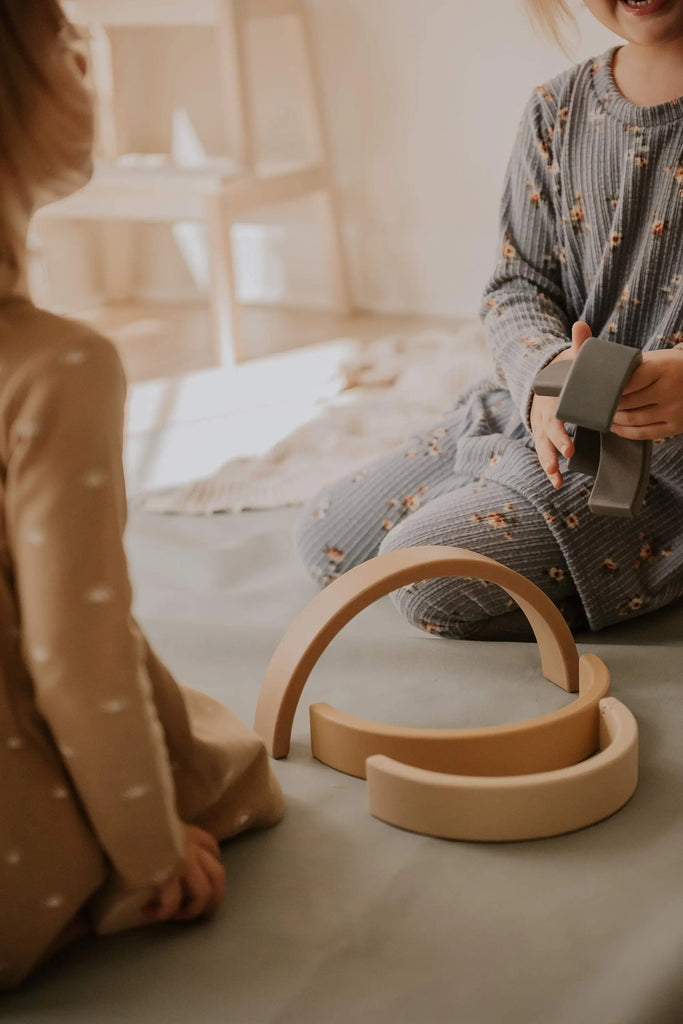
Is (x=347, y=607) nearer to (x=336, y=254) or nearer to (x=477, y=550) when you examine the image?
(x=477, y=550)

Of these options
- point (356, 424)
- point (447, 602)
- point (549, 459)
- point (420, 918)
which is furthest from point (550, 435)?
point (356, 424)

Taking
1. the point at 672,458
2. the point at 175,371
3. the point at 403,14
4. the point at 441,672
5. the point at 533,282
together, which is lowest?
the point at 175,371

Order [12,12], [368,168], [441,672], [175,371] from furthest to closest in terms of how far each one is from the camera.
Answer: [368,168] → [175,371] → [441,672] → [12,12]

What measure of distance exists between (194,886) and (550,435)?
0.45 m

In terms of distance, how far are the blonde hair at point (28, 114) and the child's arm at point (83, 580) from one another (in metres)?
0.06

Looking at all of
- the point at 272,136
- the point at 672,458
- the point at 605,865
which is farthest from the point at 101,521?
the point at 272,136

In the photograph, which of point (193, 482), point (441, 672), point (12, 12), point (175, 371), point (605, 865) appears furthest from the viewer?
point (175, 371)

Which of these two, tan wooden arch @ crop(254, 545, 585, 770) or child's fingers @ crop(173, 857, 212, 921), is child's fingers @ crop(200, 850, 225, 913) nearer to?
child's fingers @ crop(173, 857, 212, 921)

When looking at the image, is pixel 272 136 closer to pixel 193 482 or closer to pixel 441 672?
pixel 193 482

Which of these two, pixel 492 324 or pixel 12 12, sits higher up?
pixel 12 12

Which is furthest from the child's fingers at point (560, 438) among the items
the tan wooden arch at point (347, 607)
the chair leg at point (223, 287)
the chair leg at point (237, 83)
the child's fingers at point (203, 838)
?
the chair leg at point (237, 83)

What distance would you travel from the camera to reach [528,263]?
1.06 m

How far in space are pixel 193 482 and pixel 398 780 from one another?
2.42 feet

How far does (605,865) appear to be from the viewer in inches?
27.5
